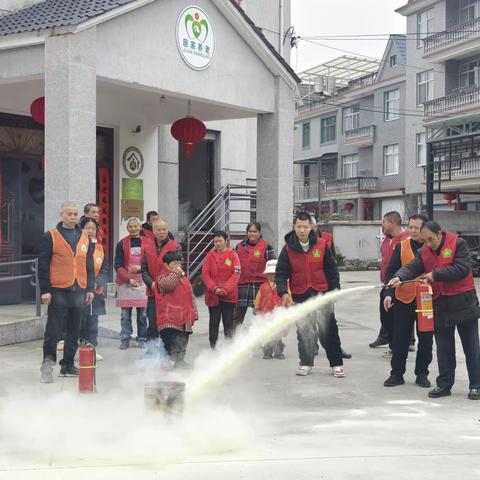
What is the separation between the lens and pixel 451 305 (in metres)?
7.03

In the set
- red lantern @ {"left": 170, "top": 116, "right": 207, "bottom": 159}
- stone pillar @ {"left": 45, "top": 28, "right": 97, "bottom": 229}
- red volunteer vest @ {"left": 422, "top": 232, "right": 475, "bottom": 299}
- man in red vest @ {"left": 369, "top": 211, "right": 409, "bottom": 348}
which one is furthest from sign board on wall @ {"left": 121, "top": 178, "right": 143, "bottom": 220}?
red volunteer vest @ {"left": 422, "top": 232, "right": 475, "bottom": 299}

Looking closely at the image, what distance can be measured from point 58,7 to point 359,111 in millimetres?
35120

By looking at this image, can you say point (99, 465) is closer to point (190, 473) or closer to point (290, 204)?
point (190, 473)

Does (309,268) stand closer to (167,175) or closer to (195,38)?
(195,38)

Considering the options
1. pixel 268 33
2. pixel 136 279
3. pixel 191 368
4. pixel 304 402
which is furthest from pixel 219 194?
pixel 304 402

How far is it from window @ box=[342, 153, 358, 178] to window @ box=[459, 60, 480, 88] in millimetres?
12791

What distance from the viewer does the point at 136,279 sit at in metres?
9.23

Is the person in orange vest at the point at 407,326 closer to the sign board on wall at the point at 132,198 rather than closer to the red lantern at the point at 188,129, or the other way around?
the red lantern at the point at 188,129

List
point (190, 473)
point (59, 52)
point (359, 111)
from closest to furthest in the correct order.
Answer: point (190, 473) → point (59, 52) → point (359, 111)

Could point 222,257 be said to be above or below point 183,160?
below

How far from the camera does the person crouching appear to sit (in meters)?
7.59

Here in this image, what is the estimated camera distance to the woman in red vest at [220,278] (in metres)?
8.68

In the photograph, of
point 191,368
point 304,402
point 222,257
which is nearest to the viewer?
point 304,402

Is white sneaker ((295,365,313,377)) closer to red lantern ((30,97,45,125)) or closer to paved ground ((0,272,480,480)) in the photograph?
paved ground ((0,272,480,480))
